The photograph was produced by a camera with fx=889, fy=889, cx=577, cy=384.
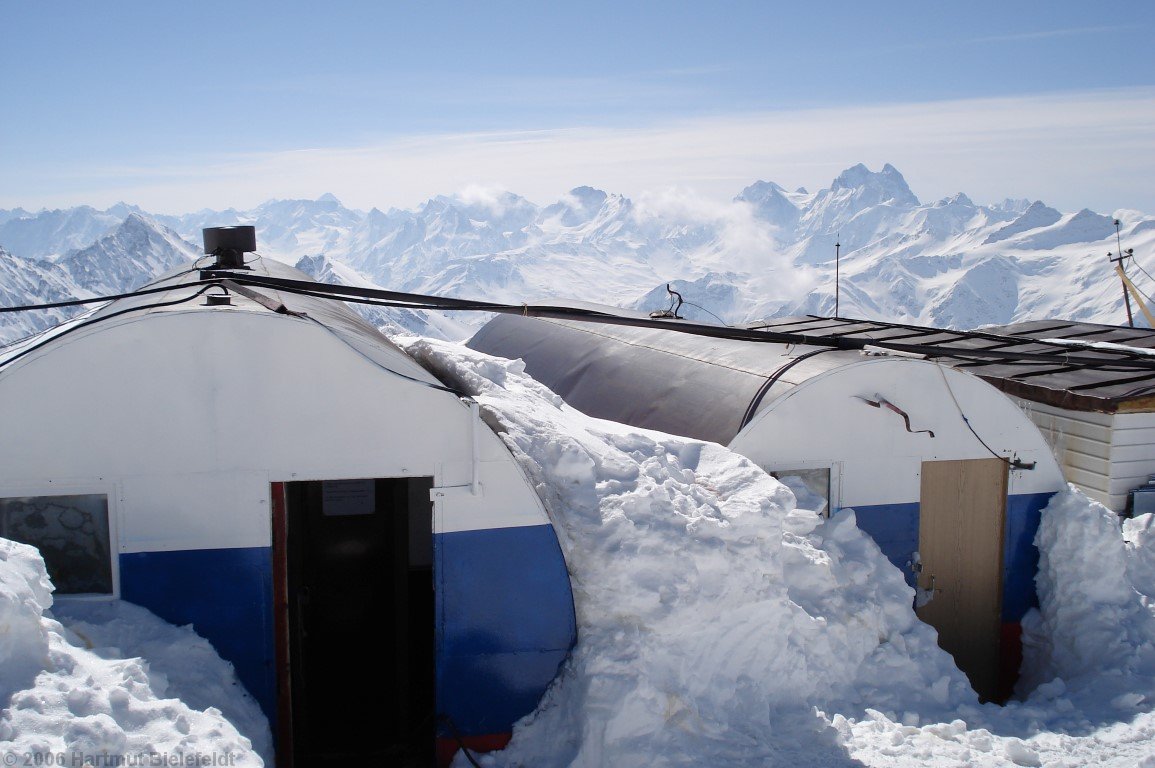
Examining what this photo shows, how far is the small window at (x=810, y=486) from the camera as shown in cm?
834

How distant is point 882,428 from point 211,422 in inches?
240

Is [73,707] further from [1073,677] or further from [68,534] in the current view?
[1073,677]

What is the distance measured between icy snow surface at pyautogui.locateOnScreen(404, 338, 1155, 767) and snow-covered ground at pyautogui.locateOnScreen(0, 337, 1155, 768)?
0.02m

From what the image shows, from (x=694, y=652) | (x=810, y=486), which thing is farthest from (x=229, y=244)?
(x=694, y=652)

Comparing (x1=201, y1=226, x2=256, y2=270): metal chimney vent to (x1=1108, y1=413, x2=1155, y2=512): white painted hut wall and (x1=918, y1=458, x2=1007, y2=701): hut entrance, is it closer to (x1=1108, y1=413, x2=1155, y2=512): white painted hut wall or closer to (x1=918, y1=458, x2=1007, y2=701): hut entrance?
(x1=918, y1=458, x2=1007, y2=701): hut entrance

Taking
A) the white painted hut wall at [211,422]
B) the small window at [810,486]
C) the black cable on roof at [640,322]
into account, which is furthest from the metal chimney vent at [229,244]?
the small window at [810,486]

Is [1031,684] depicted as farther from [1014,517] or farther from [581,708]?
[581,708]

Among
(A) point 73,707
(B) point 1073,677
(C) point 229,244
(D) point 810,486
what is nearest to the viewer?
(A) point 73,707

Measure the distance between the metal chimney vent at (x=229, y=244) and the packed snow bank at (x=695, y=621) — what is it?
415 cm

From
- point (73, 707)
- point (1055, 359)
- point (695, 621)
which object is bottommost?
point (695, 621)

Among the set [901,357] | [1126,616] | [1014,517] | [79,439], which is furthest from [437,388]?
[1126,616]

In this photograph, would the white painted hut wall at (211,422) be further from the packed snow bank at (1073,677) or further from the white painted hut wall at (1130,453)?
the white painted hut wall at (1130,453)

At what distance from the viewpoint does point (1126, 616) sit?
8695 mm

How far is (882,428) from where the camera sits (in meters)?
8.71
